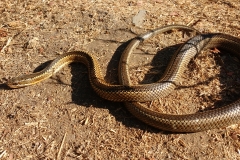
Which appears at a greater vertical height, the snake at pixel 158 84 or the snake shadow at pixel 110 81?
the snake at pixel 158 84

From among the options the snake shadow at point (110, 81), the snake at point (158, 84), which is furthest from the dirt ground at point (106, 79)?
the snake at point (158, 84)

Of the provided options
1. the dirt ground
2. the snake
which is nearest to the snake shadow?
the dirt ground

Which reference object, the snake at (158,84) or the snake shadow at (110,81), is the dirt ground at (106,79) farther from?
the snake at (158,84)

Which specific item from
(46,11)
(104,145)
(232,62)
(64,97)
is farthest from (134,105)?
(46,11)

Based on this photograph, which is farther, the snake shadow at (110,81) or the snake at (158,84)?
the snake shadow at (110,81)

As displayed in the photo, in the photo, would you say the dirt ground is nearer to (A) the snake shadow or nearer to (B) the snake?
(A) the snake shadow

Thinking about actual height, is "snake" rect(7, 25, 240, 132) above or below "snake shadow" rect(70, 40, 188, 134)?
above
